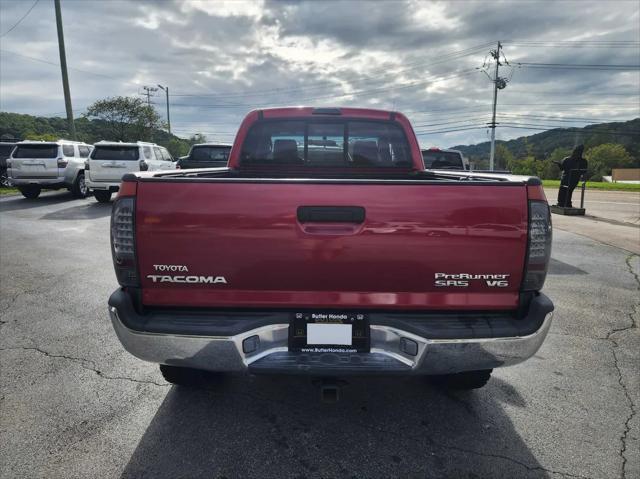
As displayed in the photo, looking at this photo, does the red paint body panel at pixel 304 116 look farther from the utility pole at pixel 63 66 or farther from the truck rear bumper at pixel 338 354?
the utility pole at pixel 63 66

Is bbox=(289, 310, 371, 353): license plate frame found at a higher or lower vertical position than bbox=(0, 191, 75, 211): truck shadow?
higher

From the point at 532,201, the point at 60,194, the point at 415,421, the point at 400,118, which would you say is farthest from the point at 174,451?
the point at 60,194

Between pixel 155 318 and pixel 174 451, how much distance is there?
78 centimetres

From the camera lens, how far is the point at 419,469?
84.3 inches

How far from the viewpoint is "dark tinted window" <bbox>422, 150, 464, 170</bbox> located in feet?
32.6

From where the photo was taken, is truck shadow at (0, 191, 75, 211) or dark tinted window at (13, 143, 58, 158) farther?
dark tinted window at (13, 143, 58, 158)

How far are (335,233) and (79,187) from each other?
15548 millimetres

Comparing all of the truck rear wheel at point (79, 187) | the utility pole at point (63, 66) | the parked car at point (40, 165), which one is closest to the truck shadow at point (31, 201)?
the truck rear wheel at point (79, 187)

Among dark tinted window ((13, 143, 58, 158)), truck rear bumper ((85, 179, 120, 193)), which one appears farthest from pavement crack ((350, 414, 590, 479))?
dark tinted window ((13, 143, 58, 158))

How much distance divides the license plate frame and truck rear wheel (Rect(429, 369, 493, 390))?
3.40ft

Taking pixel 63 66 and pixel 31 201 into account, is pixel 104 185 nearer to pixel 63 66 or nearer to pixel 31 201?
pixel 31 201

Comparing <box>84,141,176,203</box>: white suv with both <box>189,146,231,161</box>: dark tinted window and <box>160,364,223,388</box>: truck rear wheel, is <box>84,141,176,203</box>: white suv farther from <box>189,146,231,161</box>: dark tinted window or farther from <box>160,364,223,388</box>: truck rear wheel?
<box>160,364,223,388</box>: truck rear wheel

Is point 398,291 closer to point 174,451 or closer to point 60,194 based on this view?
point 174,451

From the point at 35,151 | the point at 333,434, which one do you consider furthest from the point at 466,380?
the point at 35,151
